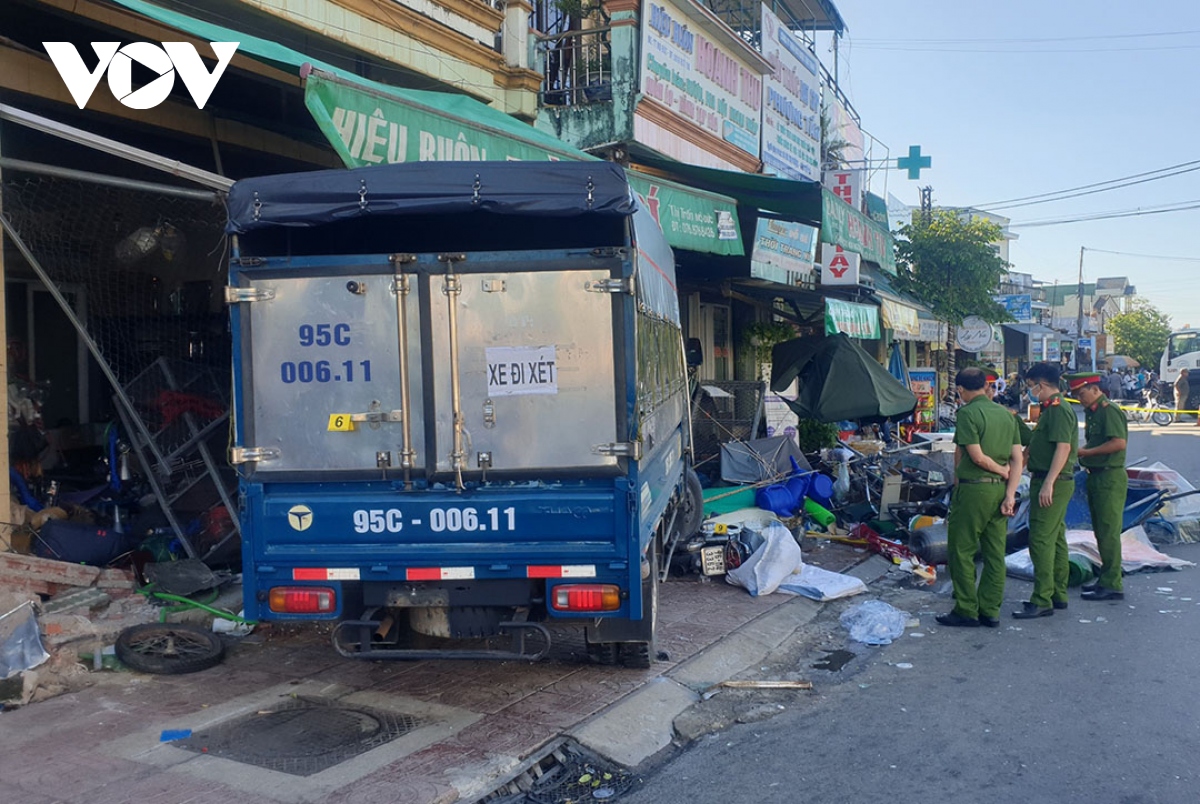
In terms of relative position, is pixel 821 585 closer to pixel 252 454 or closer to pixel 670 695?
pixel 670 695

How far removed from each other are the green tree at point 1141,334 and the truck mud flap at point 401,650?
66.8m

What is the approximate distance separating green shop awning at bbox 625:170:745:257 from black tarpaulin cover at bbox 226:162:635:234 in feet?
13.7

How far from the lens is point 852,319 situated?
1329 centimetres

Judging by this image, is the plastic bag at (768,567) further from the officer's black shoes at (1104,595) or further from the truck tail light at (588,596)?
the truck tail light at (588,596)

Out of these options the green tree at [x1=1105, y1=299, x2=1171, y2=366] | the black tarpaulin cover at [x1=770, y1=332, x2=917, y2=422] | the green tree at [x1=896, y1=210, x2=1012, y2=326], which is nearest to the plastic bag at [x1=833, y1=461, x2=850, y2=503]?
the black tarpaulin cover at [x1=770, y1=332, x2=917, y2=422]

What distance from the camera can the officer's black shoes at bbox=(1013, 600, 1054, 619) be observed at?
742cm

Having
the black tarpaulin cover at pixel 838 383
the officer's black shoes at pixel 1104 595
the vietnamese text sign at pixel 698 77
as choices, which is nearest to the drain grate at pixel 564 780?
the officer's black shoes at pixel 1104 595

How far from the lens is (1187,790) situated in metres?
4.30

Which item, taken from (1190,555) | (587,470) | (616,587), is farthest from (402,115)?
(1190,555)

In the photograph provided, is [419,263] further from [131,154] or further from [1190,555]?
[1190,555]

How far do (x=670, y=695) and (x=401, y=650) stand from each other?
158 cm

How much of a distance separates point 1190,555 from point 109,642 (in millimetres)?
9752

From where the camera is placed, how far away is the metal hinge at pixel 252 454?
4.93 metres

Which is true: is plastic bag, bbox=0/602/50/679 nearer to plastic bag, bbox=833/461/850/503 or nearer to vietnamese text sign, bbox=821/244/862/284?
plastic bag, bbox=833/461/850/503
